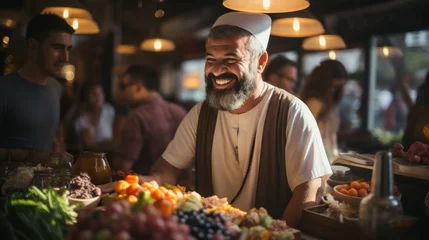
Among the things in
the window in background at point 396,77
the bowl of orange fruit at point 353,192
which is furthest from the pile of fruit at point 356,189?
the window in background at point 396,77

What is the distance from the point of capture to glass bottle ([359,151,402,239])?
1.81 m

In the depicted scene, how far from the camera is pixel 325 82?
15.8 ft

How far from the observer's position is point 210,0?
5234 millimetres

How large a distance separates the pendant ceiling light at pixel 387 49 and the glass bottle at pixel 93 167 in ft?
16.0

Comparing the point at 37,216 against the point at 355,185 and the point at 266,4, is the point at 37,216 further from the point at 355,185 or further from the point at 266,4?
the point at 266,4

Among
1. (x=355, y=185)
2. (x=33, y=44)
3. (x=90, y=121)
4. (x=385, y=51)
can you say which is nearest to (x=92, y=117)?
(x=90, y=121)

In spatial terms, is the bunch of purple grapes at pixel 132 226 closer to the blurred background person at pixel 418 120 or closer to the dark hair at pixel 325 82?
the blurred background person at pixel 418 120

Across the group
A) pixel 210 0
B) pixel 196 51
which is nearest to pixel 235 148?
pixel 210 0

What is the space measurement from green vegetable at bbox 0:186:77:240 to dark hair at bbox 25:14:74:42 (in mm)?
1746

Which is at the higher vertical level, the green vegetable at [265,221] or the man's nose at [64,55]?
the man's nose at [64,55]

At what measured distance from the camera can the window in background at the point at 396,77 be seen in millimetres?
6629

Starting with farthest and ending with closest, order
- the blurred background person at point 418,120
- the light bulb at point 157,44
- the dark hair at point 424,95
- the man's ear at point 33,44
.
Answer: the light bulb at point 157,44
the dark hair at point 424,95
the blurred background person at point 418,120
the man's ear at point 33,44

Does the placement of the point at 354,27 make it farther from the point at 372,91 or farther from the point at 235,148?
the point at 235,148

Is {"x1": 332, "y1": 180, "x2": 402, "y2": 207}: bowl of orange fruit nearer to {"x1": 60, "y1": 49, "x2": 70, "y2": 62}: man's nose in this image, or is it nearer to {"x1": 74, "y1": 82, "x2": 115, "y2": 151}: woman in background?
{"x1": 60, "y1": 49, "x2": 70, "y2": 62}: man's nose
